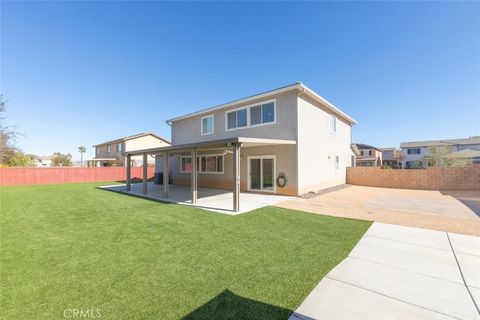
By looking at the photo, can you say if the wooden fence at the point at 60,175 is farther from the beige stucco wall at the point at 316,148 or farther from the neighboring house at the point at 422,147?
the neighboring house at the point at 422,147

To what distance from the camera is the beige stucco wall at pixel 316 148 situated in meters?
10.9

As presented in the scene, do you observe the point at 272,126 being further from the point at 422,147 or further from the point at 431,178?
the point at 422,147

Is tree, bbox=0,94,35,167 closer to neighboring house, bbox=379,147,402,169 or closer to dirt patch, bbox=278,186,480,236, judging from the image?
dirt patch, bbox=278,186,480,236

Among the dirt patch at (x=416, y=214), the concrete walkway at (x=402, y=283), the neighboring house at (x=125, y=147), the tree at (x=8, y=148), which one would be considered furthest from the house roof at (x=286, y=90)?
the tree at (x=8, y=148)

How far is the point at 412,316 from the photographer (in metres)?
2.32

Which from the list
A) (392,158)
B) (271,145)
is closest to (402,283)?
(271,145)

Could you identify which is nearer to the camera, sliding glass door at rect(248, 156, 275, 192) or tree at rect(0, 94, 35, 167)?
sliding glass door at rect(248, 156, 275, 192)

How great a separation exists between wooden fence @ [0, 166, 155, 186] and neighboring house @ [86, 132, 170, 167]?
5.75 m

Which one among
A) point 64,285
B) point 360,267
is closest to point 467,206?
point 360,267

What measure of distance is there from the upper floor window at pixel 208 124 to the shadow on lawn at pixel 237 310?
13.3 m

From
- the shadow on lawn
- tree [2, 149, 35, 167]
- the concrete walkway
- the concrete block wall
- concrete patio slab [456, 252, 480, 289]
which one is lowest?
concrete patio slab [456, 252, 480, 289]

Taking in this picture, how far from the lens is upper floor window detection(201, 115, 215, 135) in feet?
49.5

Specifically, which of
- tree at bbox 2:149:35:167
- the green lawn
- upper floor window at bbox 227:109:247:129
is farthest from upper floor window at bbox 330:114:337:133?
tree at bbox 2:149:35:167

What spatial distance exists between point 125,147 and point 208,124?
64.6 feet
